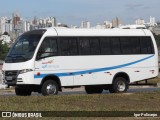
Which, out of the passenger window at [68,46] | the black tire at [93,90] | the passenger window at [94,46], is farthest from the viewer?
the black tire at [93,90]

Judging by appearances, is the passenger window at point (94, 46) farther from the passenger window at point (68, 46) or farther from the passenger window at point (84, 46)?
the passenger window at point (68, 46)

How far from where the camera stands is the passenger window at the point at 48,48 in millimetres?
20106

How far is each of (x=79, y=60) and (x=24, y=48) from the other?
270 cm

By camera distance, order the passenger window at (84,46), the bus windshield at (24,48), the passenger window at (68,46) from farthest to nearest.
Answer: the passenger window at (84,46), the passenger window at (68,46), the bus windshield at (24,48)

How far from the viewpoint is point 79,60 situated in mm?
A: 21688

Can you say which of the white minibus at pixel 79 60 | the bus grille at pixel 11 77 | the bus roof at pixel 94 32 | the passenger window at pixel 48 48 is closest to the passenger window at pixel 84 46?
the white minibus at pixel 79 60

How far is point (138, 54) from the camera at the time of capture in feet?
78.7

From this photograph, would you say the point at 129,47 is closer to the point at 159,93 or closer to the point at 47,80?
the point at 159,93

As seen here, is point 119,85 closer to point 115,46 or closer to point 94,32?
point 115,46

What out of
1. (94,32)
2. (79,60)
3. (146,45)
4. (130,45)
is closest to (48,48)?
(79,60)

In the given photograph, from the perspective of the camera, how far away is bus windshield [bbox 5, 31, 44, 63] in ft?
65.9

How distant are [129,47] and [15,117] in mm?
13444

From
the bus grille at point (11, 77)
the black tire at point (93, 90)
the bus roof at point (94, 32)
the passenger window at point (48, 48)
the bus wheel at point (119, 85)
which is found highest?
the bus roof at point (94, 32)

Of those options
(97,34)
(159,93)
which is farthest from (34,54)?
(159,93)
